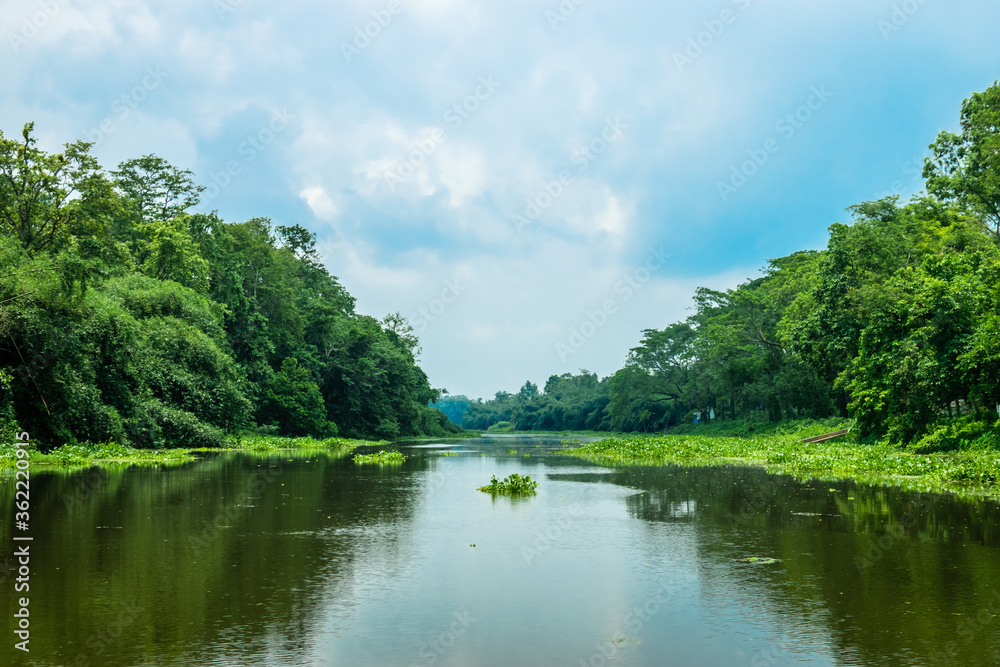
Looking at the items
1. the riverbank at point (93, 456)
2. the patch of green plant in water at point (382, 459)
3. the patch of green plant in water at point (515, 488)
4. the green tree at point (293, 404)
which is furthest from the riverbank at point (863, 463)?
the green tree at point (293, 404)

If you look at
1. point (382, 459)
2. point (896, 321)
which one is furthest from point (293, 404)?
point (896, 321)

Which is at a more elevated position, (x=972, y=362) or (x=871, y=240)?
(x=871, y=240)

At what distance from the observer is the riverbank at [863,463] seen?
1625 cm

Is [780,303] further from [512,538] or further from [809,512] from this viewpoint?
[512,538]

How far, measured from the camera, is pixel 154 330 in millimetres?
34125

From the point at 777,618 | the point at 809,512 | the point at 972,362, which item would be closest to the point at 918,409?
the point at 972,362

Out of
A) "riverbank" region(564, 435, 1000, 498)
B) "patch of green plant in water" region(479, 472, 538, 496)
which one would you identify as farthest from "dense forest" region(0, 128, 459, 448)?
"riverbank" region(564, 435, 1000, 498)

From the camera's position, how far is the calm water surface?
5.38 meters

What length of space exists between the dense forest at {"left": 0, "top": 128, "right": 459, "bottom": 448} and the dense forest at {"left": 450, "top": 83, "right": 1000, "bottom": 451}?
27.4m

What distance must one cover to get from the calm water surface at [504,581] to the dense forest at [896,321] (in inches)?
490

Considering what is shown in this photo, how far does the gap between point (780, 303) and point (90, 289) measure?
44379 millimetres

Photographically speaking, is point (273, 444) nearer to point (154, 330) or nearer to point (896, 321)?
point (154, 330)

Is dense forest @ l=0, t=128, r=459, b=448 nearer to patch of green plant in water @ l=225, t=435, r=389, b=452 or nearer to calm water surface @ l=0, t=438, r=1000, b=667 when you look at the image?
patch of green plant in water @ l=225, t=435, r=389, b=452

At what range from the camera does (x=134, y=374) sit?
29.7 m
